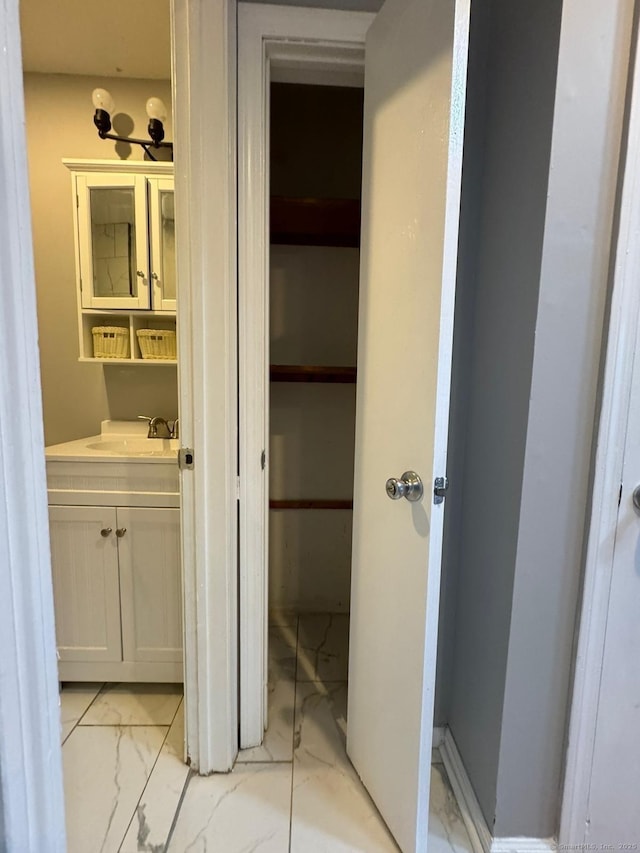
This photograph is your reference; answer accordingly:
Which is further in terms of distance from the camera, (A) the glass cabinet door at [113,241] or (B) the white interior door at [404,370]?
(A) the glass cabinet door at [113,241]

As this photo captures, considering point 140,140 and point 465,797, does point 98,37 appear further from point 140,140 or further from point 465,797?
point 465,797

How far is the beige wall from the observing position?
1783 millimetres

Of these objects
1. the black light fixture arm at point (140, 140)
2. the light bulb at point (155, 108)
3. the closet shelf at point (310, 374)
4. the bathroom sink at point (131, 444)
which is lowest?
the bathroom sink at point (131, 444)

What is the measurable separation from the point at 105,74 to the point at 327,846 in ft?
8.96

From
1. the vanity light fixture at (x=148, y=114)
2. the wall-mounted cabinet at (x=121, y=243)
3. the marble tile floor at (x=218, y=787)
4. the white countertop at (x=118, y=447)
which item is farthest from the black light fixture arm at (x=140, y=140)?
the marble tile floor at (x=218, y=787)

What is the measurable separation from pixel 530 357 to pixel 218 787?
144cm

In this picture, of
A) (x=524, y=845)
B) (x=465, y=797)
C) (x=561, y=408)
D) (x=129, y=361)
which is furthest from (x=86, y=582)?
(x=561, y=408)

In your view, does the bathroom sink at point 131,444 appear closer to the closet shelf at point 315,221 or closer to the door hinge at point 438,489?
the closet shelf at point 315,221

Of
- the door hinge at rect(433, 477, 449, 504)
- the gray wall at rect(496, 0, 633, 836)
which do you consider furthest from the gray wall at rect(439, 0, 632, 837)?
the door hinge at rect(433, 477, 449, 504)

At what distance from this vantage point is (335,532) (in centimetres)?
219

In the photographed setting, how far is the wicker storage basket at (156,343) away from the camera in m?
1.85

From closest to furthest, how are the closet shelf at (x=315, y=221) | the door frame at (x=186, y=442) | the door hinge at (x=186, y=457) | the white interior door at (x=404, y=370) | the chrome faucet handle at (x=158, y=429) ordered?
the door frame at (x=186, y=442) < the white interior door at (x=404, y=370) < the door hinge at (x=186, y=457) < the closet shelf at (x=315, y=221) < the chrome faucet handle at (x=158, y=429)

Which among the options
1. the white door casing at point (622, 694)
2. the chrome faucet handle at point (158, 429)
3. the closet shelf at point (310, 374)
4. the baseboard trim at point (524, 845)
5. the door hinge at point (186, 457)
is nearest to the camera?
the white door casing at point (622, 694)

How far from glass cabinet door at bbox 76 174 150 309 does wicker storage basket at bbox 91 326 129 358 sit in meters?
0.10
